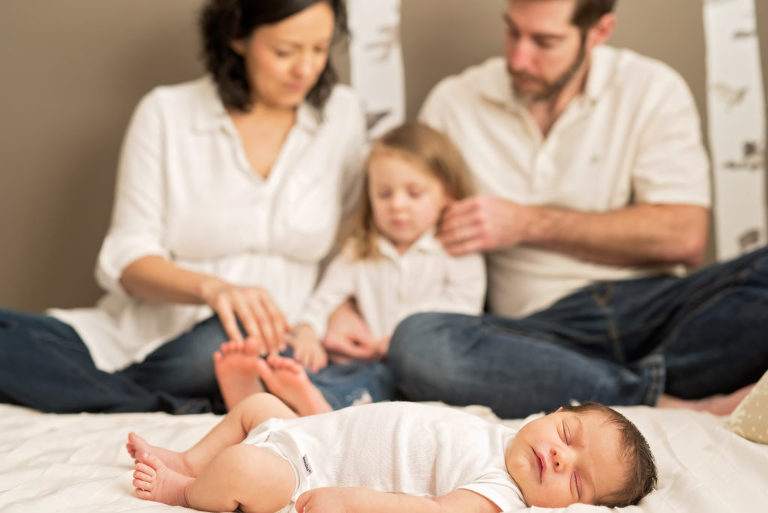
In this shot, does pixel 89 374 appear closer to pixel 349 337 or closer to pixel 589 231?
pixel 349 337

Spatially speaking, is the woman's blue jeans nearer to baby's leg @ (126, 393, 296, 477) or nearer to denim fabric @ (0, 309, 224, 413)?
denim fabric @ (0, 309, 224, 413)

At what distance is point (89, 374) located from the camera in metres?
1.52

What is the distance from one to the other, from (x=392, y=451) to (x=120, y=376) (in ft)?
2.56

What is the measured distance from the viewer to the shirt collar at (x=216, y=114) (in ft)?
6.22

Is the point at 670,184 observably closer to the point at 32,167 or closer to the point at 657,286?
the point at 657,286

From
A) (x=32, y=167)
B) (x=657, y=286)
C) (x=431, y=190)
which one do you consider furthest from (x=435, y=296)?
(x=32, y=167)

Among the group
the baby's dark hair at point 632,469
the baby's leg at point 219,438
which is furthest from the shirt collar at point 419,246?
the baby's dark hair at point 632,469

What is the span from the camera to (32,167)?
226 cm

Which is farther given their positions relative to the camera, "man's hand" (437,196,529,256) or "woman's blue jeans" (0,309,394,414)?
"man's hand" (437,196,529,256)

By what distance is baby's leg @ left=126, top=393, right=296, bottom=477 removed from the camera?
110 cm

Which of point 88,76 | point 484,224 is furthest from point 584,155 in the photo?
point 88,76

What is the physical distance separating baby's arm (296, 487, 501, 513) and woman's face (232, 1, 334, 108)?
3.69 ft

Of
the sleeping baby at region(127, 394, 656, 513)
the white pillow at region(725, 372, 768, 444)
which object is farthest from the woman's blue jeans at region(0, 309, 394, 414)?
the white pillow at region(725, 372, 768, 444)

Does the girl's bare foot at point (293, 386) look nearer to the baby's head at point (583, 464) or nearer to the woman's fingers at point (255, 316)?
the woman's fingers at point (255, 316)
